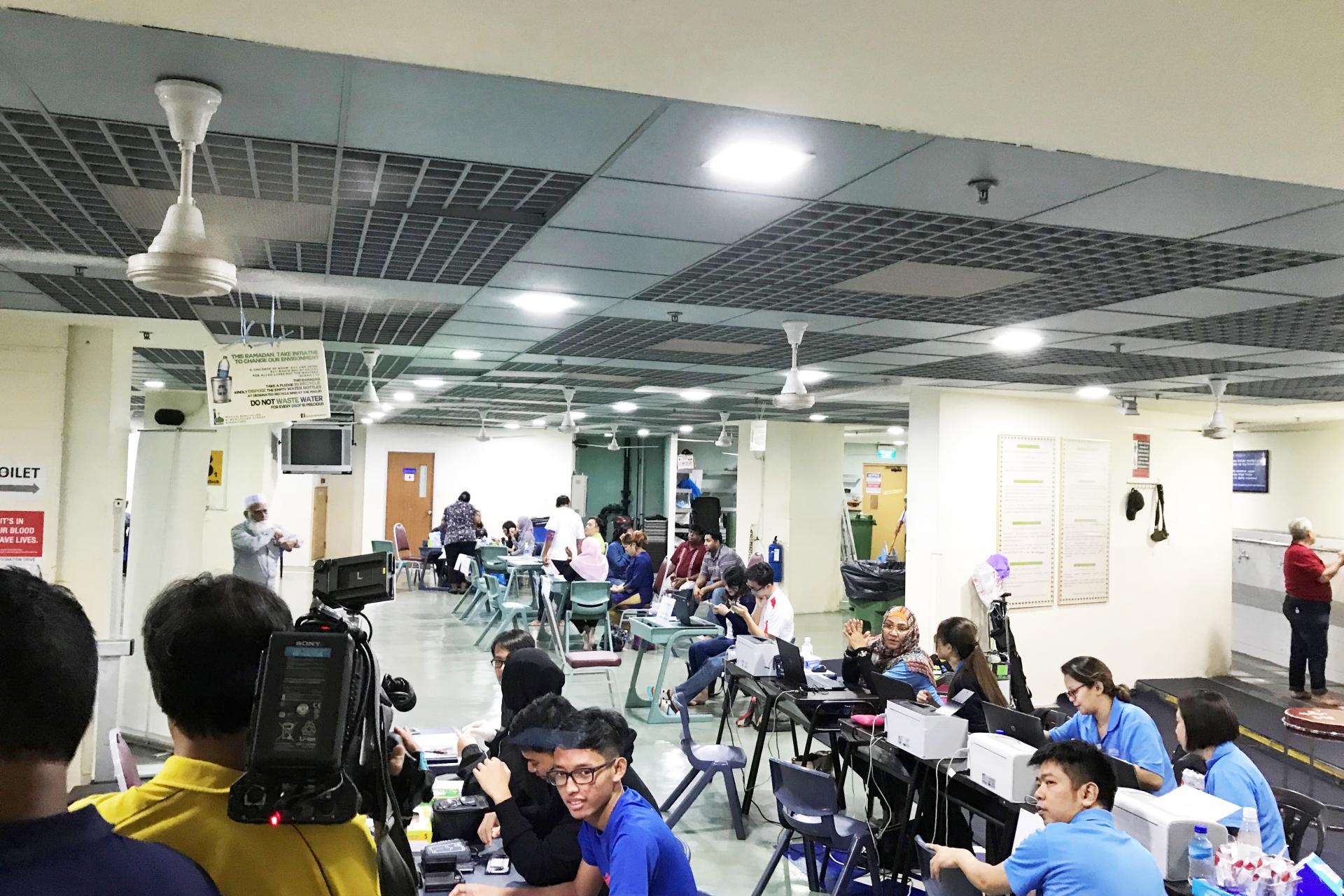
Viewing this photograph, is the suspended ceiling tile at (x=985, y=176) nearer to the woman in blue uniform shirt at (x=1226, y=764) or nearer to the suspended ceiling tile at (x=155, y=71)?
the suspended ceiling tile at (x=155, y=71)

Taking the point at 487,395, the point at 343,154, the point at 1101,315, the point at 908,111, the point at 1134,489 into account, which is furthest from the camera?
the point at 487,395

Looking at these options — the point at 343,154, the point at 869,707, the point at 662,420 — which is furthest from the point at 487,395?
the point at 343,154

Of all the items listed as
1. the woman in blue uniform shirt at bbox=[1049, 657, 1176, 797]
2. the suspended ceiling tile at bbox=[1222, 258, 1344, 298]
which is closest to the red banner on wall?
the woman in blue uniform shirt at bbox=[1049, 657, 1176, 797]

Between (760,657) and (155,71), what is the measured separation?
495cm

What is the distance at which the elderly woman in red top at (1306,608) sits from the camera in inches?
356

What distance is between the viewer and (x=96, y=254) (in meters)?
3.87

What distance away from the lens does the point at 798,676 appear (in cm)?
569

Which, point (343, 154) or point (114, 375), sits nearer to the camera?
point (343, 154)

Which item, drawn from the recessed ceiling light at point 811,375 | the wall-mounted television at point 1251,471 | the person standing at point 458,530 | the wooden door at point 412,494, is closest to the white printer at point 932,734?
the recessed ceiling light at point 811,375

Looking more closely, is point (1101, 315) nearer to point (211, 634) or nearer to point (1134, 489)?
point (211, 634)

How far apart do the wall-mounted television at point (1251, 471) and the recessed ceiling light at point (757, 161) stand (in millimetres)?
12359

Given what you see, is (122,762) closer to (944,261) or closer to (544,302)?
(544,302)

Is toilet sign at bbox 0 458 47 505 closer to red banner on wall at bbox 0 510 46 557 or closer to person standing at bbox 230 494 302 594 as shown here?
red banner on wall at bbox 0 510 46 557

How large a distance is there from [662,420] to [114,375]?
1040 cm
